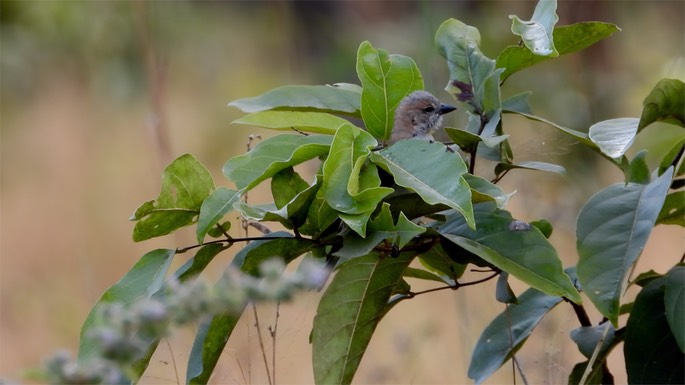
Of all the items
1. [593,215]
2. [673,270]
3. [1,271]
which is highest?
[593,215]

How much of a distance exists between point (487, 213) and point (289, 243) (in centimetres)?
34

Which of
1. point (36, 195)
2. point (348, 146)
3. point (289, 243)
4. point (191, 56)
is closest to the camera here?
point (348, 146)

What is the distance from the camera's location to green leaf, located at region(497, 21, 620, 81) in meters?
1.68

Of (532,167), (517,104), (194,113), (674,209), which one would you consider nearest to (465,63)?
(517,104)

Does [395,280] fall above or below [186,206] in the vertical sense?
below

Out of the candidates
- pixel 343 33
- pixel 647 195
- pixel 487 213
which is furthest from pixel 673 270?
pixel 343 33

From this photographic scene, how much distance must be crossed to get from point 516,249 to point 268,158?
430mm

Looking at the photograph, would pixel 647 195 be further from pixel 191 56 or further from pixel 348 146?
pixel 191 56

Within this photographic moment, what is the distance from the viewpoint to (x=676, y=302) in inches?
60.6

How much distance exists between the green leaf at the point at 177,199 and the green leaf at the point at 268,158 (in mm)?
62

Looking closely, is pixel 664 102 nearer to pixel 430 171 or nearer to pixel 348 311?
pixel 430 171

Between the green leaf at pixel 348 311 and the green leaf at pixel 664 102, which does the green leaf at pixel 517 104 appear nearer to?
the green leaf at pixel 664 102

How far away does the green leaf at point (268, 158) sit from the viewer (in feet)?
4.98

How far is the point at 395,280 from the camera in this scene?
1669 mm
